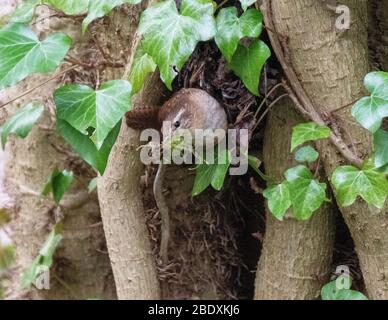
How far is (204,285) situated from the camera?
4.31 feet

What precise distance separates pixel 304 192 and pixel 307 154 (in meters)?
0.08

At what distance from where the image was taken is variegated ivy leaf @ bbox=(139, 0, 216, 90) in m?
0.84

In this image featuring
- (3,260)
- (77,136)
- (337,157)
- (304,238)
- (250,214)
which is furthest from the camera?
(3,260)

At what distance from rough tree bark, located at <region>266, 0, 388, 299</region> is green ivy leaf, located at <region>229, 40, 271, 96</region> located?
3.4 inches

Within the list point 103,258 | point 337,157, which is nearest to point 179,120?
point 337,157

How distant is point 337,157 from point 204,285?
529mm

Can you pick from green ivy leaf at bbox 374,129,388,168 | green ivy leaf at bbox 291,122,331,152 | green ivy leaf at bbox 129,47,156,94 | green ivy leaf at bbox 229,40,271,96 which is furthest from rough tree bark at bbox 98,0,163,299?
green ivy leaf at bbox 374,129,388,168

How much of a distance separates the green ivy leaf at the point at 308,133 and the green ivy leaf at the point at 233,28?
0.58 ft

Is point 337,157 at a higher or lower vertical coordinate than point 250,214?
higher

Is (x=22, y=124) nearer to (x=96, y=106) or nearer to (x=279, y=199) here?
(x=96, y=106)

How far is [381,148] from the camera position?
0.87 metres

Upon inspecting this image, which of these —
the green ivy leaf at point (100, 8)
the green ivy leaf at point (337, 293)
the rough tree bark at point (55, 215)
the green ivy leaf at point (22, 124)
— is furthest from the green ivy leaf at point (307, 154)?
the rough tree bark at point (55, 215)

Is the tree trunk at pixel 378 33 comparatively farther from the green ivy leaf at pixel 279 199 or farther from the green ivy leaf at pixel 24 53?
the green ivy leaf at pixel 24 53
